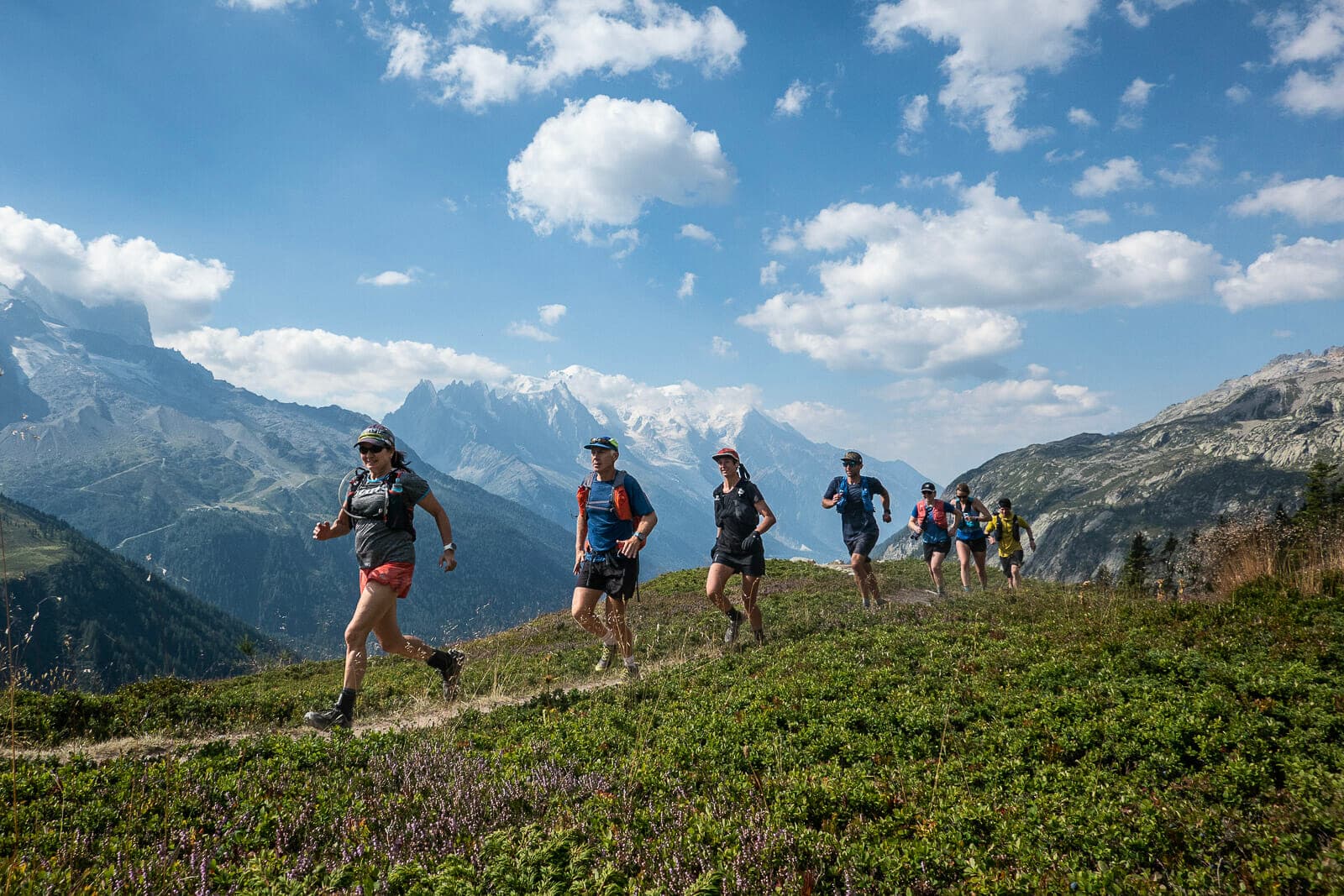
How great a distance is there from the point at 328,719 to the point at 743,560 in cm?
641

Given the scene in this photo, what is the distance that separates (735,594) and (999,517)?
894 centimetres

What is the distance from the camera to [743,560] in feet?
36.4

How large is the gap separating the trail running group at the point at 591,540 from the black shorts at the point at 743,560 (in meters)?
0.02

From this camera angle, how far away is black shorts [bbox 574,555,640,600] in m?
9.36

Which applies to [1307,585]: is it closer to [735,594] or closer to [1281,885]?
[1281,885]

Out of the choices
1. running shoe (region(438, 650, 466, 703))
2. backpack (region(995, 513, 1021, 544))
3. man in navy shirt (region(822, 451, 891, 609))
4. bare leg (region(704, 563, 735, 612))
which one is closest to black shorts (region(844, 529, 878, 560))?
man in navy shirt (region(822, 451, 891, 609))

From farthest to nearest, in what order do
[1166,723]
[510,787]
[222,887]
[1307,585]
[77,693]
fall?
[1307,585] < [77,693] < [1166,723] < [510,787] < [222,887]

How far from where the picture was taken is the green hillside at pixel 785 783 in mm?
3539

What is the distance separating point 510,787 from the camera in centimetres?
472

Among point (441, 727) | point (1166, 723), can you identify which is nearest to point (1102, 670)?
point (1166, 723)

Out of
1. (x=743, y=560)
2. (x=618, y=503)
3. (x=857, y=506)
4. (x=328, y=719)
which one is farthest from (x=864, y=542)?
(x=328, y=719)

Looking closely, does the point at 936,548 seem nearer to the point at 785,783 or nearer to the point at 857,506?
the point at 857,506

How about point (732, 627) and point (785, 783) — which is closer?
point (785, 783)

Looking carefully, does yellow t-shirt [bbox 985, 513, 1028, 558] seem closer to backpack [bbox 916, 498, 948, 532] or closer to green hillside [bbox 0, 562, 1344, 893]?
backpack [bbox 916, 498, 948, 532]
